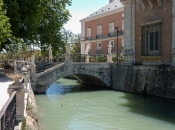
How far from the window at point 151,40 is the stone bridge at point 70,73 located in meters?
4.52

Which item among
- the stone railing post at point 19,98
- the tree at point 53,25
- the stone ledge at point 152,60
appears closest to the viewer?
the stone railing post at point 19,98

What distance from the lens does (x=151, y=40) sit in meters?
19.5

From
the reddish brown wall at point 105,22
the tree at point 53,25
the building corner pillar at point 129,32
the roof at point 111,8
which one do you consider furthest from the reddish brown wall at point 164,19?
the roof at point 111,8

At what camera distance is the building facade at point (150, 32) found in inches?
703

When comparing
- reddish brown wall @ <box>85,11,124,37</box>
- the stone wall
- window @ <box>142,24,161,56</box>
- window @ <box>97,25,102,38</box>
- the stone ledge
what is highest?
reddish brown wall @ <box>85,11,124,37</box>

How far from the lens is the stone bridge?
19.6 meters

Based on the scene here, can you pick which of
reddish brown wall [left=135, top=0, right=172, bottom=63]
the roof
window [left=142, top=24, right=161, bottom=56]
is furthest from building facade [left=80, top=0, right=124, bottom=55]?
reddish brown wall [left=135, top=0, right=172, bottom=63]

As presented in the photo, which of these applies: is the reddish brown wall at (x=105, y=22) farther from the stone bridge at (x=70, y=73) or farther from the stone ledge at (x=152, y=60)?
the stone ledge at (x=152, y=60)

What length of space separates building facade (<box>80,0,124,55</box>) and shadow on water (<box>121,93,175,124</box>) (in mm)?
20286

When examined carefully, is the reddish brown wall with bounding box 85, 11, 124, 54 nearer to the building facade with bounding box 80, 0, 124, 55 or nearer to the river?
the building facade with bounding box 80, 0, 124, 55

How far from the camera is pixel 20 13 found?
19141 mm

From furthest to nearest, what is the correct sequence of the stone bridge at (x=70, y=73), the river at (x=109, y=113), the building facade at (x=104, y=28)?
1. the building facade at (x=104, y=28)
2. the stone bridge at (x=70, y=73)
3. the river at (x=109, y=113)

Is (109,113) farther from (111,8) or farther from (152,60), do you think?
(111,8)

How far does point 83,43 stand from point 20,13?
92.5ft
